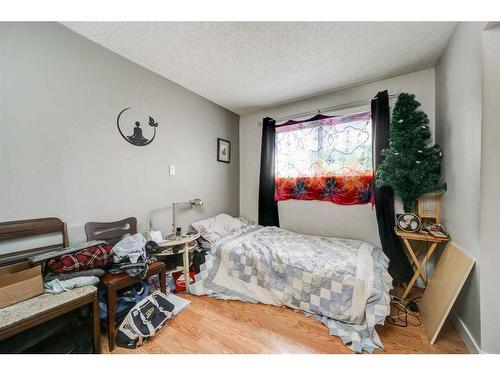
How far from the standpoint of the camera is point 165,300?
157 cm

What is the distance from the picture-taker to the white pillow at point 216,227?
7.70 ft

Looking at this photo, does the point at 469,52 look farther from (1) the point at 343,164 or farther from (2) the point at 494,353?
(2) the point at 494,353

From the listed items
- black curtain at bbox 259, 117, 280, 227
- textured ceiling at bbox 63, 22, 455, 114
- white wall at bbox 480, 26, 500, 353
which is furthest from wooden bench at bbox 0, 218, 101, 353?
white wall at bbox 480, 26, 500, 353

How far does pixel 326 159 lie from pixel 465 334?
75.9 inches

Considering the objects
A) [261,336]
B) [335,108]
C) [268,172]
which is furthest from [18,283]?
[335,108]

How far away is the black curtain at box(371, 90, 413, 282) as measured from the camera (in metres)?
2.06

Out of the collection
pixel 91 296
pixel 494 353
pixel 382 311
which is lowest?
pixel 494 353

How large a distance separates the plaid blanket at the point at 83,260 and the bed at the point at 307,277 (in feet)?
3.01

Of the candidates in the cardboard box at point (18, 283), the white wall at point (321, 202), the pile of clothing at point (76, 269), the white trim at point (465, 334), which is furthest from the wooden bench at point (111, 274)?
the white trim at point (465, 334)

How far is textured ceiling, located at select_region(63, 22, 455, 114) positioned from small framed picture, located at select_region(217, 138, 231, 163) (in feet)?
2.68

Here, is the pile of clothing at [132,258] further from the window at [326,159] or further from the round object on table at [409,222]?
the round object on table at [409,222]
